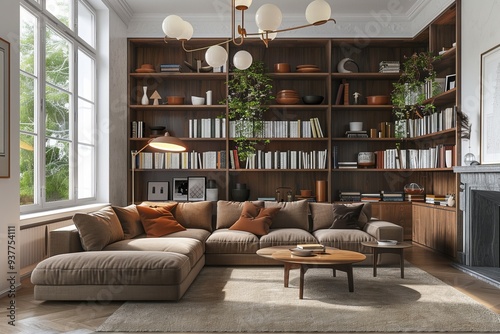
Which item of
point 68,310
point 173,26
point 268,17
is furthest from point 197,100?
point 68,310

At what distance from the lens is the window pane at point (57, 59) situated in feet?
17.8

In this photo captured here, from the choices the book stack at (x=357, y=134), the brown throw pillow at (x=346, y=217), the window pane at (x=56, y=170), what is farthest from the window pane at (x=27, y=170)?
the book stack at (x=357, y=134)

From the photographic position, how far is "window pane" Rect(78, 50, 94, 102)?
248 inches

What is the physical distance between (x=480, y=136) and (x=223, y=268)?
3.12 m

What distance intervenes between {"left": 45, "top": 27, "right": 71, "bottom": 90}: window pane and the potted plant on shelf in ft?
14.5

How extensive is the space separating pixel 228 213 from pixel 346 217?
4.74 feet

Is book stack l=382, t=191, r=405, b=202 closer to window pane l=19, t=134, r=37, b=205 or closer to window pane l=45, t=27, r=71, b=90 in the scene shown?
window pane l=45, t=27, r=71, b=90

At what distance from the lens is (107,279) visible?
12.9 ft

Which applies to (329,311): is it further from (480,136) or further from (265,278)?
(480,136)

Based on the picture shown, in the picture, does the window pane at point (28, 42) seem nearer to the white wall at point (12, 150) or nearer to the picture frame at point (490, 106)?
the white wall at point (12, 150)

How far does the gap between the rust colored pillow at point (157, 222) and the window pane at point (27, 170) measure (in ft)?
3.66

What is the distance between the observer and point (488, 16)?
5234 millimetres

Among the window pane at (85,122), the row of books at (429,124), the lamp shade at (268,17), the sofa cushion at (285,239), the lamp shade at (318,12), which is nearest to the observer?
the lamp shade at (318,12)

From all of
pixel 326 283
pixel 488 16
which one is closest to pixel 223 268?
pixel 326 283
